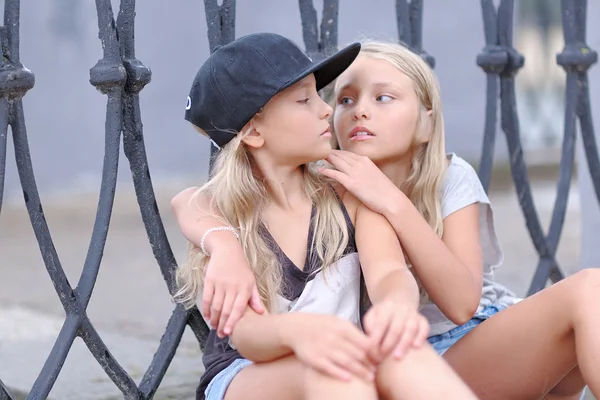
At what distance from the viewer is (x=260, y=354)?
74.1 inches

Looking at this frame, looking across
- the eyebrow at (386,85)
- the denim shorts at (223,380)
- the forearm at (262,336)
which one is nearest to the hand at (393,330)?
the forearm at (262,336)

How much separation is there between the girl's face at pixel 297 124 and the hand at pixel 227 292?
284mm

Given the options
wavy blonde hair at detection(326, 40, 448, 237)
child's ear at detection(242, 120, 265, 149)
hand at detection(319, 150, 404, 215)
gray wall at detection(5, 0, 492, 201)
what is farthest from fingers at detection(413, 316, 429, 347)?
gray wall at detection(5, 0, 492, 201)

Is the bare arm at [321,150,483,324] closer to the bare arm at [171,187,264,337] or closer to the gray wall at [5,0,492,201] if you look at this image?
the bare arm at [171,187,264,337]

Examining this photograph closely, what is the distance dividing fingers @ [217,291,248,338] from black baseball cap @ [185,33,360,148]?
38 centimetres

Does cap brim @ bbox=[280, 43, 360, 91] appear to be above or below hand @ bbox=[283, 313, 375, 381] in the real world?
above

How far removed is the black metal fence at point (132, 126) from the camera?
203cm

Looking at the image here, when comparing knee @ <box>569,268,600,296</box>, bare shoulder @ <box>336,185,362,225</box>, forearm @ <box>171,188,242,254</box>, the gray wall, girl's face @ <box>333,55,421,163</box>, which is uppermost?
girl's face @ <box>333,55,421,163</box>

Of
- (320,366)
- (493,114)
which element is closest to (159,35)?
(493,114)

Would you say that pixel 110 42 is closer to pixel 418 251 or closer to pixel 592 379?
pixel 418 251

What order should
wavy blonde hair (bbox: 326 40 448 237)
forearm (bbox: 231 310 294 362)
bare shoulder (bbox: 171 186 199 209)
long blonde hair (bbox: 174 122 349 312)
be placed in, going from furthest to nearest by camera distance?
wavy blonde hair (bbox: 326 40 448 237), bare shoulder (bbox: 171 186 199 209), long blonde hair (bbox: 174 122 349 312), forearm (bbox: 231 310 294 362)

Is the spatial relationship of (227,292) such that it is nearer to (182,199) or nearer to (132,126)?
(182,199)

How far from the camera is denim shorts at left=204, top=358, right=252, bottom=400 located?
78.2 inches

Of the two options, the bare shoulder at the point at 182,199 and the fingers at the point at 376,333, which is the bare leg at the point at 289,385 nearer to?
the fingers at the point at 376,333
